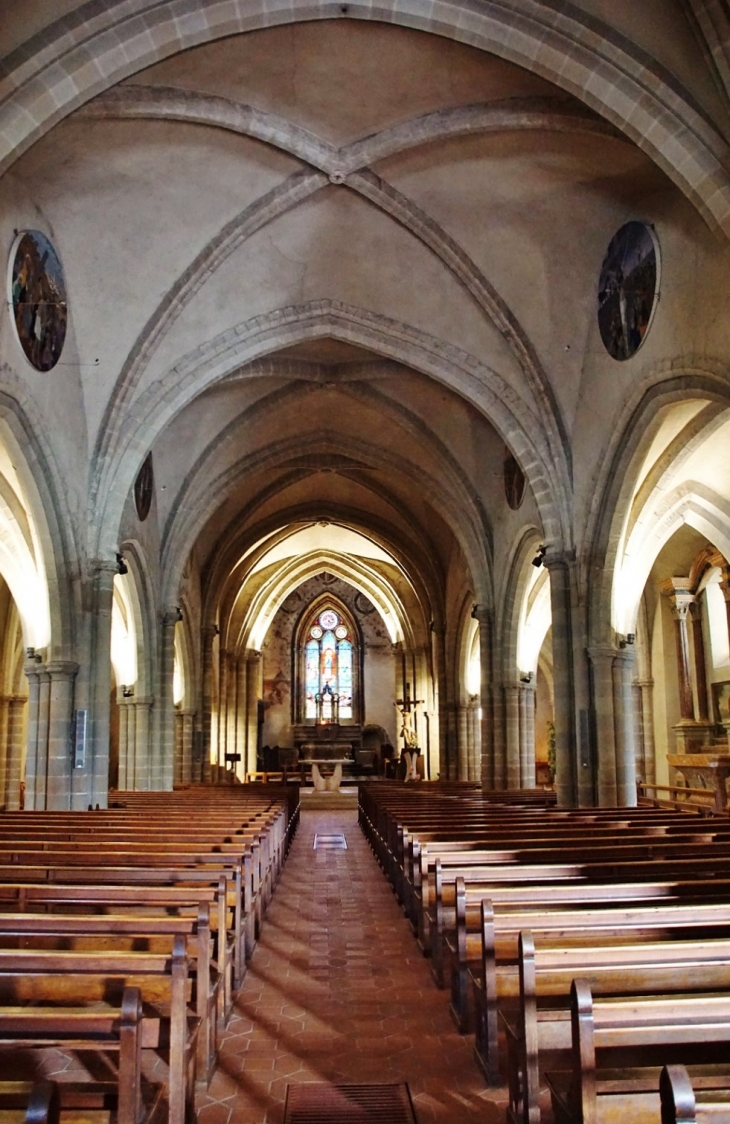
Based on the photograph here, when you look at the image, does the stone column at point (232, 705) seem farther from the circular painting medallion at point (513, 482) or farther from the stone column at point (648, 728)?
the circular painting medallion at point (513, 482)

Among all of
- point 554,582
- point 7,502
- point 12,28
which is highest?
point 12,28

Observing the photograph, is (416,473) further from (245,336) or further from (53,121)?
(53,121)

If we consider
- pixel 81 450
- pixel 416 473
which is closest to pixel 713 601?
pixel 416 473

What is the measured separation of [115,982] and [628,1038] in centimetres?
190

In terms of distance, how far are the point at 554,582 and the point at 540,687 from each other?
20.9 meters

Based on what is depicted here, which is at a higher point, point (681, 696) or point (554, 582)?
point (554, 582)

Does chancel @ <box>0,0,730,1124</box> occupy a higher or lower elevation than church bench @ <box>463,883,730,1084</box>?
higher

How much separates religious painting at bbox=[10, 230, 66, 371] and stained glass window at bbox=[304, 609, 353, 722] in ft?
103

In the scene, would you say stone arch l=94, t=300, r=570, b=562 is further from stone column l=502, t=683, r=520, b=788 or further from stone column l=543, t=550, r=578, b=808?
stone column l=502, t=683, r=520, b=788

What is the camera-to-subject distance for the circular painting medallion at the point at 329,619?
→ 1805 inches

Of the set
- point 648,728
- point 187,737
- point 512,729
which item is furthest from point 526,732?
point 187,737

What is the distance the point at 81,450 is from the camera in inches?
620

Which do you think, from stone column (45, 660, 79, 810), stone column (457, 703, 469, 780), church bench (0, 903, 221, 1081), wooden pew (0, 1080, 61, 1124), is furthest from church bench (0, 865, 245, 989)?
stone column (457, 703, 469, 780)

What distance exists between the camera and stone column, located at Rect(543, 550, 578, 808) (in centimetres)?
1598
